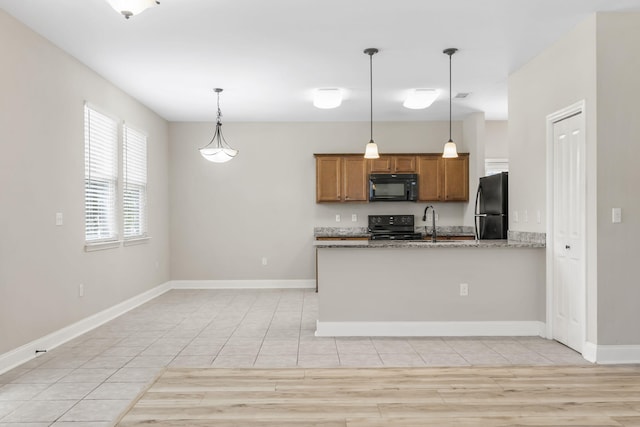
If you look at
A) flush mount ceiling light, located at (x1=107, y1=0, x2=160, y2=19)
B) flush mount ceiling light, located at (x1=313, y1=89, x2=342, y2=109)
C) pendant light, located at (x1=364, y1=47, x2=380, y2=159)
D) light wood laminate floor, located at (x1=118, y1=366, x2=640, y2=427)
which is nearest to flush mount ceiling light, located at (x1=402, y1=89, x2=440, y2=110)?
pendant light, located at (x1=364, y1=47, x2=380, y2=159)

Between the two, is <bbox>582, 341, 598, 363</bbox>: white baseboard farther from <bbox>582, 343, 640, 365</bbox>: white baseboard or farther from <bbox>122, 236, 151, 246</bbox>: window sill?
<bbox>122, 236, 151, 246</bbox>: window sill

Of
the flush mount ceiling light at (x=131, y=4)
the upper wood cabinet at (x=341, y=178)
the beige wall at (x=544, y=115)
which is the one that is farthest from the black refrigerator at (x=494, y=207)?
the flush mount ceiling light at (x=131, y=4)

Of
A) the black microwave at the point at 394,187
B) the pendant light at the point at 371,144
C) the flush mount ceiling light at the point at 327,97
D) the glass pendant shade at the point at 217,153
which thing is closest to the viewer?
the pendant light at the point at 371,144

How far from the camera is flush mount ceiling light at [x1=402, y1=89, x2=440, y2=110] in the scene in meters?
6.07

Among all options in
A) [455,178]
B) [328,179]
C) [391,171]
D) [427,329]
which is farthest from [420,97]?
[427,329]

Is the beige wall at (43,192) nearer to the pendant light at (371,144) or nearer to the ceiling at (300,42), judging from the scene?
the ceiling at (300,42)

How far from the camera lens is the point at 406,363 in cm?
378

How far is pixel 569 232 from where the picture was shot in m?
4.22

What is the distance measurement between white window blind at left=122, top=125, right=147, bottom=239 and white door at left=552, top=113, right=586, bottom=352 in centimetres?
494

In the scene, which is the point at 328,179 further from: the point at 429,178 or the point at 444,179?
the point at 444,179

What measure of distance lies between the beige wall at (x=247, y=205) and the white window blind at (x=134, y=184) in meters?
1.14

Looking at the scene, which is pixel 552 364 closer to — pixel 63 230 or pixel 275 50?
pixel 275 50

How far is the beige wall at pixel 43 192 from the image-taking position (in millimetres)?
3777

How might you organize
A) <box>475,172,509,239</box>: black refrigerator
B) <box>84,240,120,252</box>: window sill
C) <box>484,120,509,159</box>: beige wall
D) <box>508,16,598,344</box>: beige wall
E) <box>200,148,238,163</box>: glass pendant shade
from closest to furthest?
<box>508,16,598,344</box>: beige wall → <box>84,240,120,252</box>: window sill → <box>475,172,509,239</box>: black refrigerator → <box>200,148,238,163</box>: glass pendant shade → <box>484,120,509,159</box>: beige wall
